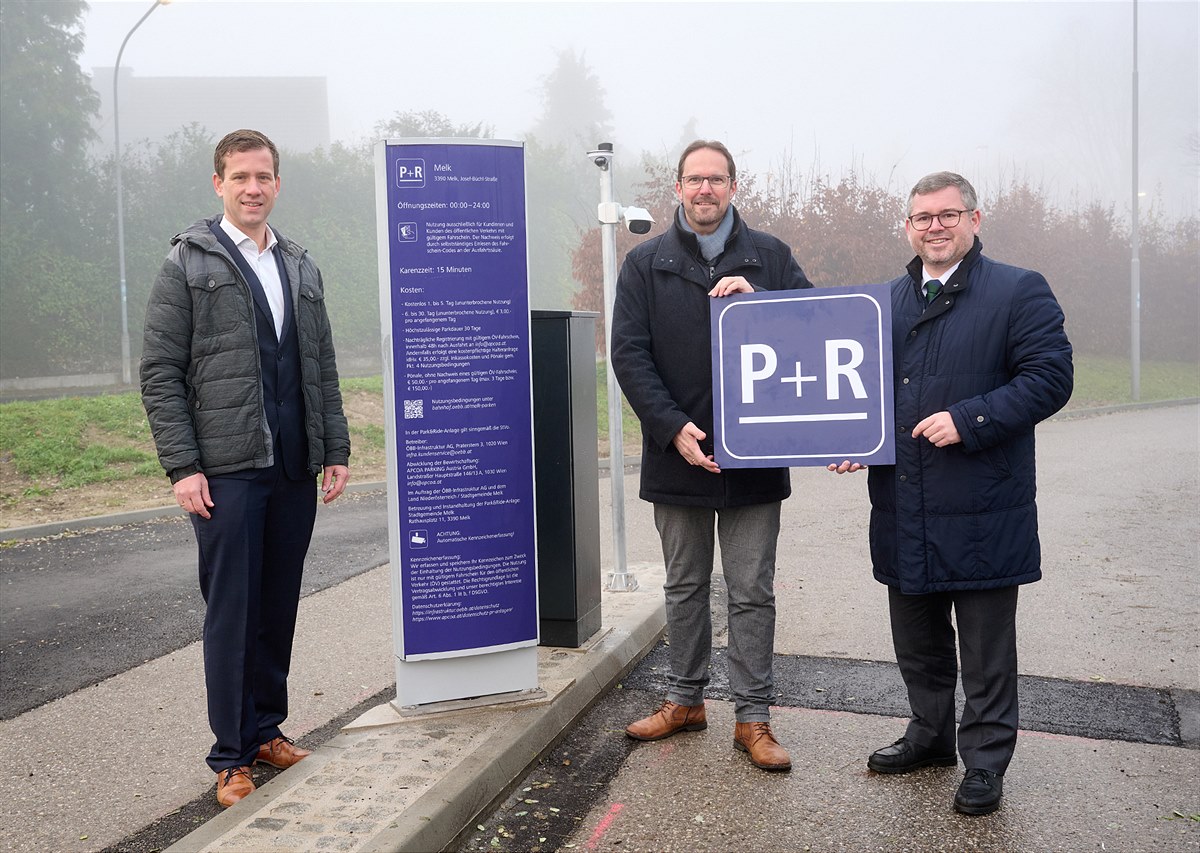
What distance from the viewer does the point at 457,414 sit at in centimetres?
437

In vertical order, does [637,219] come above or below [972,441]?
above

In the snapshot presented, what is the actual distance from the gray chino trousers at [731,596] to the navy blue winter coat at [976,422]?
0.61m

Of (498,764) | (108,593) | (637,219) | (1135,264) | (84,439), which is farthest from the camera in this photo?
(1135,264)

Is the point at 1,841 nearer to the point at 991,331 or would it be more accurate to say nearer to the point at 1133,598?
the point at 991,331

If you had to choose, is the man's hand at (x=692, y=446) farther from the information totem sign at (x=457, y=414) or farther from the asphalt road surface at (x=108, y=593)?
the asphalt road surface at (x=108, y=593)

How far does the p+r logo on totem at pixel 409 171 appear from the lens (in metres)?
4.19

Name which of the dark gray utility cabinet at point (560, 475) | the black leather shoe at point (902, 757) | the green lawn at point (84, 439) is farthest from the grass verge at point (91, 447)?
the black leather shoe at point (902, 757)

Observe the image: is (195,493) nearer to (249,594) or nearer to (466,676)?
(249,594)

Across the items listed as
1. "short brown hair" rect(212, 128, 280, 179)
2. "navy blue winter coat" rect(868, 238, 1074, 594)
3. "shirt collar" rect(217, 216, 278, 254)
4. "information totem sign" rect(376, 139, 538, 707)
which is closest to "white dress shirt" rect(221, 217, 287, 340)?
"shirt collar" rect(217, 216, 278, 254)

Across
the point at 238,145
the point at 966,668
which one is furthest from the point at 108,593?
the point at 966,668

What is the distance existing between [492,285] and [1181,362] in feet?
127

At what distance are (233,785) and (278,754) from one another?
12.3 inches

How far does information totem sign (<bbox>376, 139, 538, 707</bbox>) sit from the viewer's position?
426cm

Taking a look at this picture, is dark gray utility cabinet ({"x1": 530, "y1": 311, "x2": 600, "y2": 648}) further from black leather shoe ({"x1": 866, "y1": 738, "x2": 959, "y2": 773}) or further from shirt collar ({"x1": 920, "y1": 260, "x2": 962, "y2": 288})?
shirt collar ({"x1": 920, "y1": 260, "x2": 962, "y2": 288})
